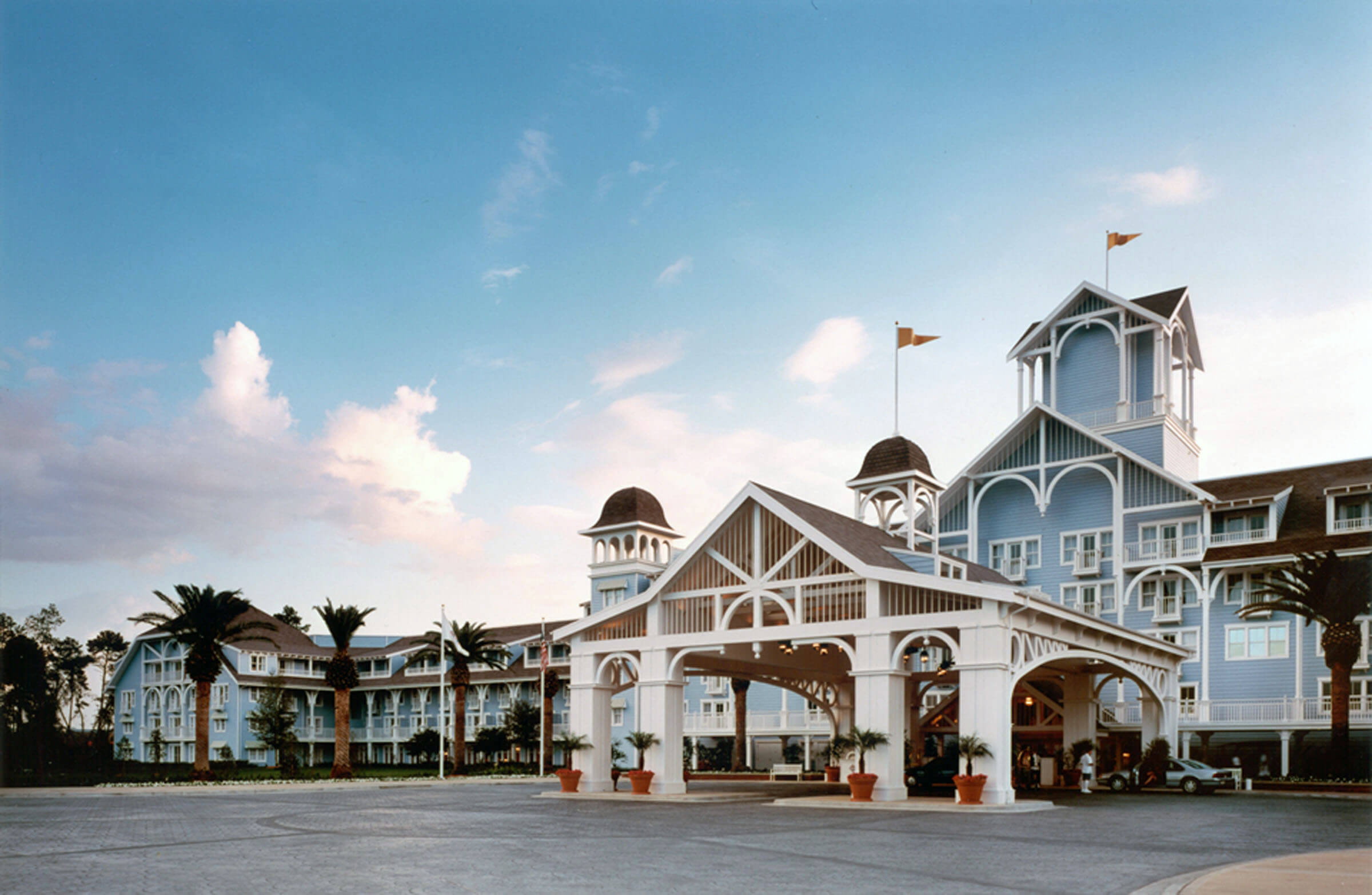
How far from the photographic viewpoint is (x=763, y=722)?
59219mm

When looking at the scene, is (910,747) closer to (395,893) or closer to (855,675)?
(855,675)

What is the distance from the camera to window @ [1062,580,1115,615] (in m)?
50.5

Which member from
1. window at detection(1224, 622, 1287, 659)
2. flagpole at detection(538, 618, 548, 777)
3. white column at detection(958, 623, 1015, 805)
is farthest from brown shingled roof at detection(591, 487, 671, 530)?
white column at detection(958, 623, 1015, 805)

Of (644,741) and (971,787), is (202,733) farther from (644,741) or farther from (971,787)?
(971,787)

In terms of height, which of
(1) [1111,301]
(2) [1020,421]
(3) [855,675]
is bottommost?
(3) [855,675]

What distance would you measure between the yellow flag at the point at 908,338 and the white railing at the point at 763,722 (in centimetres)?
2020

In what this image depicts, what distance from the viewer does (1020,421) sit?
5328 centimetres

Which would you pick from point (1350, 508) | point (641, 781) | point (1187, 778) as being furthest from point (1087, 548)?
point (641, 781)

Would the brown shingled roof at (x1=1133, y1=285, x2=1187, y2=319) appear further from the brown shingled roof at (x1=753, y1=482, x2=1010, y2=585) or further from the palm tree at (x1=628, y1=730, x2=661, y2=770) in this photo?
the palm tree at (x1=628, y1=730, x2=661, y2=770)

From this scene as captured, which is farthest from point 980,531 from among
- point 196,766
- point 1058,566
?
point 196,766

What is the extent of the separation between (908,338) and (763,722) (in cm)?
2611

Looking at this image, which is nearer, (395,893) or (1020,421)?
(395,893)

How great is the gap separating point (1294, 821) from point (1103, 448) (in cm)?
2933

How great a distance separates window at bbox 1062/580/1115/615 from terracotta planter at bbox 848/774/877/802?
23.7 m
